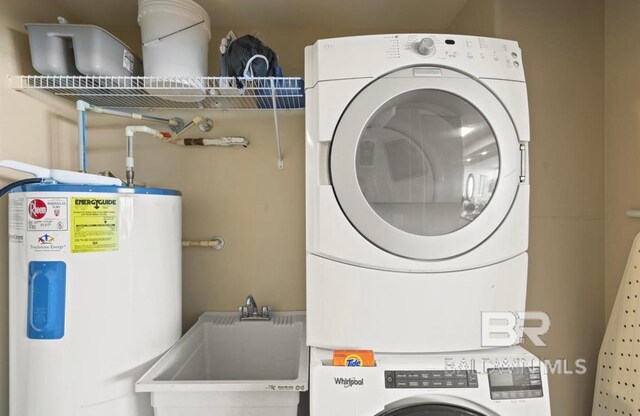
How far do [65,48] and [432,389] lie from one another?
1.82 m

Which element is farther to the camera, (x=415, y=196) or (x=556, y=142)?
(x=556, y=142)

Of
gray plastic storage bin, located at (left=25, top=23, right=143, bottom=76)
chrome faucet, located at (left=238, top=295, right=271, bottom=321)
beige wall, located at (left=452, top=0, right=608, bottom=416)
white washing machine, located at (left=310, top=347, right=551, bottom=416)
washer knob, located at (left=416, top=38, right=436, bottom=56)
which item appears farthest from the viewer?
chrome faucet, located at (left=238, top=295, right=271, bottom=321)

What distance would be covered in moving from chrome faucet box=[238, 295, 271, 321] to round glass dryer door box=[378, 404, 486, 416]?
2.90 feet

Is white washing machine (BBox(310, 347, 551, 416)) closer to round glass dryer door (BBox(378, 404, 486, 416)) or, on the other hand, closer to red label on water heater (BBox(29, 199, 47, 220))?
round glass dryer door (BBox(378, 404, 486, 416))

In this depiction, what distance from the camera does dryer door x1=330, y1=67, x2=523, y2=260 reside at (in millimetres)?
1043

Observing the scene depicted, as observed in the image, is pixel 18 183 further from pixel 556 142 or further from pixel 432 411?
pixel 556 142

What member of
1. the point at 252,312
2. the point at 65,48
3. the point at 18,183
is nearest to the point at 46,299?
the point at 18,183

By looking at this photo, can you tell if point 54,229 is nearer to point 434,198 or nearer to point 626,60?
point 434,198

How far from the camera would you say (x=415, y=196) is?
1.08 metres

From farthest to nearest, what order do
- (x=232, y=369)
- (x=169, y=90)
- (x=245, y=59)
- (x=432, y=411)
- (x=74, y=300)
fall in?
(x=232, y=369), (x=169, y=90), (x=245, y=59), (x=74, y=300), (x=432, y=411)

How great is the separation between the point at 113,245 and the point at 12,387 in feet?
1.86

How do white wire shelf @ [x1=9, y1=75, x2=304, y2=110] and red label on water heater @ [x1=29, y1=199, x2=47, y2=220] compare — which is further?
white wire shelf @ [x1=9, y1=75, x2=304, y2=110]

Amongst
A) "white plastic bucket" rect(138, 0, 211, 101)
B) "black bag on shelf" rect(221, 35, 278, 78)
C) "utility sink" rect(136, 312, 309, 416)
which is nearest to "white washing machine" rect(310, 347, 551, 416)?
"utility sink" rect(136, 312, 309, 416)

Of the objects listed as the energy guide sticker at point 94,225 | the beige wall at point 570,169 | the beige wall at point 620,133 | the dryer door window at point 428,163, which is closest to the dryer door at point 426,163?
the dryer door window at point 428,163
